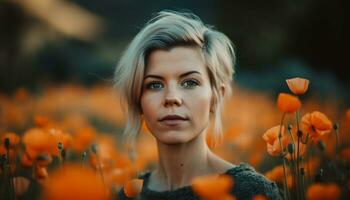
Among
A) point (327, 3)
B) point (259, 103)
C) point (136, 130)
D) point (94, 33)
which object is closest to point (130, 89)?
point (136, 130)

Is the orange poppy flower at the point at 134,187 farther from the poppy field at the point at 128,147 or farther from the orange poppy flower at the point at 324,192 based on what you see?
the orange poppy flower at the point at 324,192

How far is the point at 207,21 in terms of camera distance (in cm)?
1023

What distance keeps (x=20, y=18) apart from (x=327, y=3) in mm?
4469

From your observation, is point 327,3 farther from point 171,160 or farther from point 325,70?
point 171,160

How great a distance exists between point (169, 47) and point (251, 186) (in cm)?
65

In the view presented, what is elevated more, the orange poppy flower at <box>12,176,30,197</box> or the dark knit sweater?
the orange poppy flower at <box>12,176,30,197</box>

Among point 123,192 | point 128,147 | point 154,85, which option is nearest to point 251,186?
point 154,85

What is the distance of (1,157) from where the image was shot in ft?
7.17

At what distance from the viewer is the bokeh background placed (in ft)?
20.4

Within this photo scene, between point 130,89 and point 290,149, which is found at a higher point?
point 130,89

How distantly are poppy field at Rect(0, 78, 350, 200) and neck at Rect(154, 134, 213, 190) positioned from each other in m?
0.18

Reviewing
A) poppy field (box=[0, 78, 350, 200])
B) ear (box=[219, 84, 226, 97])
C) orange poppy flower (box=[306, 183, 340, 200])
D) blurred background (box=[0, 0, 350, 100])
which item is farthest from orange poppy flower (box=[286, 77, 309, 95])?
blurred background (box=[0, 0, 350, 100])

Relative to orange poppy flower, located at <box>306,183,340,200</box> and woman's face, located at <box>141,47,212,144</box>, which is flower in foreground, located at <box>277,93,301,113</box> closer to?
woman's face, located at <box>141,47,212,144</box>

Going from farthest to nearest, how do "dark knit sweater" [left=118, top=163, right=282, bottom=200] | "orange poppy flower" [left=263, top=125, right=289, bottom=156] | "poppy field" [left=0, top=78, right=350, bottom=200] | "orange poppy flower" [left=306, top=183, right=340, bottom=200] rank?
"dark knit sweater" [left=118, top=163, right=282, bottom=200]
"orange poppy flower" [left=263, top=125, right=289, bottom=156]
"poppy field" [left=0, top=78, right=350, bottom=200]
"orange poppy flower" [left=306, top=183, right=340, bottom=200]
